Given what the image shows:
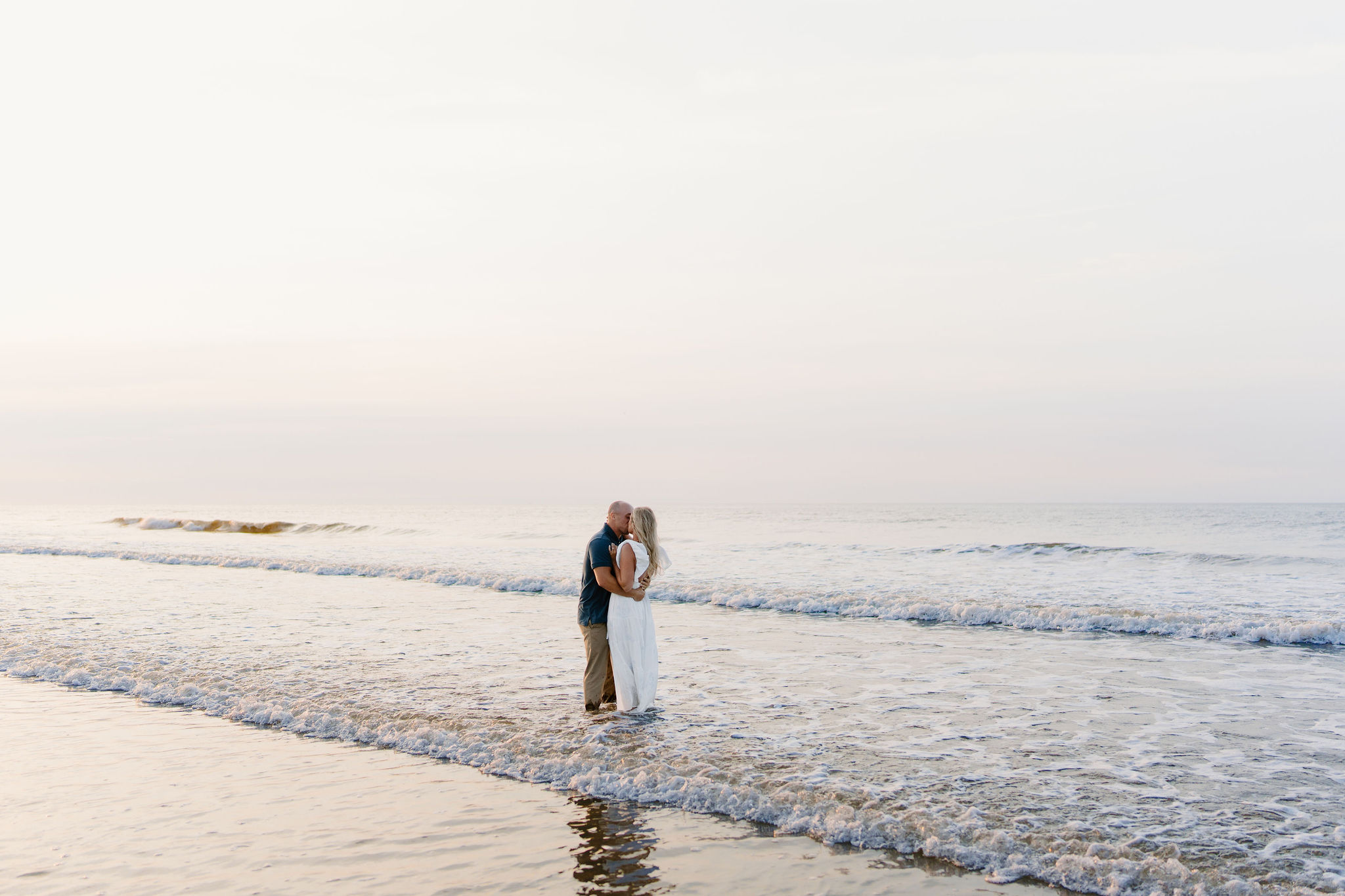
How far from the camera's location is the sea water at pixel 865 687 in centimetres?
594

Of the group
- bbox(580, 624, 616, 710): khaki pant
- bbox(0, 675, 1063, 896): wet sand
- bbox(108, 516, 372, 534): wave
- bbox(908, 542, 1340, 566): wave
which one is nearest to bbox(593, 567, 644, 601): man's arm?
bbox(580, 624, 616, 710): khaki pant

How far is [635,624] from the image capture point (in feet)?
28.7

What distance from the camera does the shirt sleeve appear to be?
866 centimetres

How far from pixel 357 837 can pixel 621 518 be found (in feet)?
12.7

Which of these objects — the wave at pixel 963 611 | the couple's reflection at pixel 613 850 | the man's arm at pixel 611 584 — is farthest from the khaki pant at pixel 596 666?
the wave at pixel 963 611

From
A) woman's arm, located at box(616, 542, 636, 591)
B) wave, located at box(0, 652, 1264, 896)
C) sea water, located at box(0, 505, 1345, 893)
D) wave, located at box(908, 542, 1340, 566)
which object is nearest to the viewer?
wave, located at box(0, 652, 1264, 896)

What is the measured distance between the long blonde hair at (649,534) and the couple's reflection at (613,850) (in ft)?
8.56

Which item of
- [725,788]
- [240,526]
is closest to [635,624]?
[725,788]

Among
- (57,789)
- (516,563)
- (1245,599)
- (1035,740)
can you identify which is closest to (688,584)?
(516,563)

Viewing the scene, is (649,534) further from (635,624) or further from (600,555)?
(635,624)

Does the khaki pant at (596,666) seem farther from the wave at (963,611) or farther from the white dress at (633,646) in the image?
the wave at (963,611)

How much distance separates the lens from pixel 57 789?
662 cm

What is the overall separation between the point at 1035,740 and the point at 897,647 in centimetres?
561

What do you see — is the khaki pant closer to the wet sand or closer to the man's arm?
the man's arm
